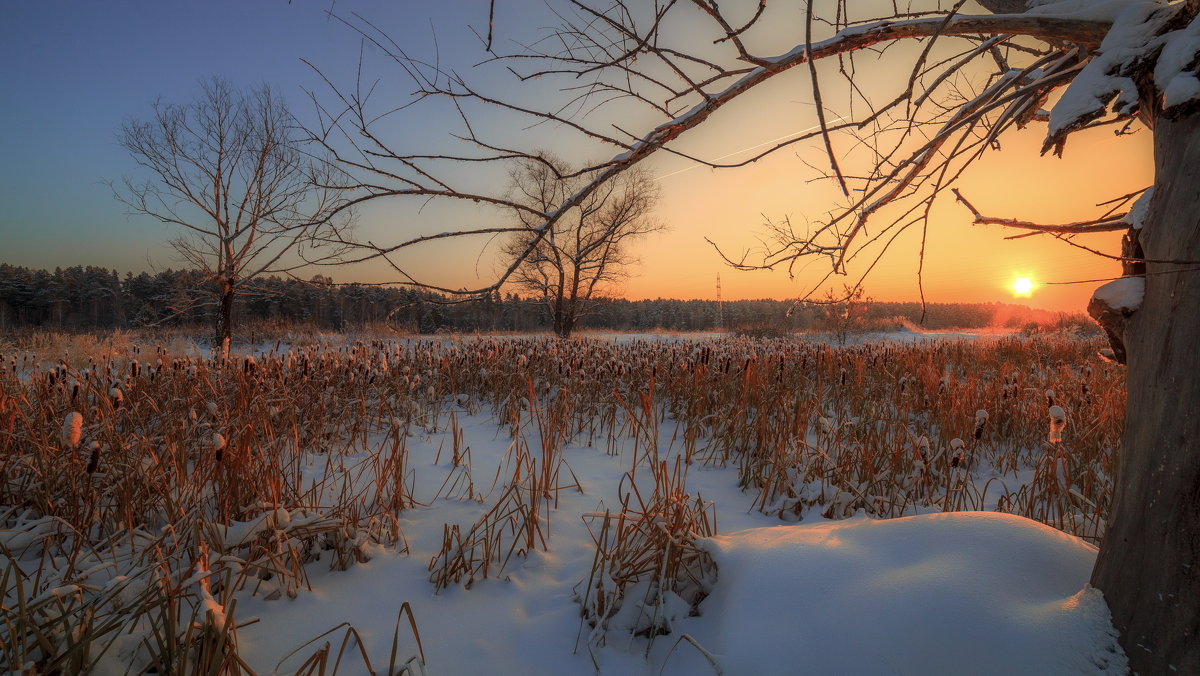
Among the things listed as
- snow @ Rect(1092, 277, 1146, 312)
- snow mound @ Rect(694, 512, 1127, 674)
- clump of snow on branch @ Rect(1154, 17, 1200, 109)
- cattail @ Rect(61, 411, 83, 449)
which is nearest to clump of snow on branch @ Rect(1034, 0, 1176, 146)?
clump of snow on branch @ Rect(1154, 17, 1200, 109)

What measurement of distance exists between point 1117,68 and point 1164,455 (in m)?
0.94

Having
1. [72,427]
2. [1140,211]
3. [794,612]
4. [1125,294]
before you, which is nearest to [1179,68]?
[1140,211]

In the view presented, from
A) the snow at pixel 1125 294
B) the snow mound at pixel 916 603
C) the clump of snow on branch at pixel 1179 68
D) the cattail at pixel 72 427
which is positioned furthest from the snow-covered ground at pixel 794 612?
the clump of snow on branch at pixel 1179 68

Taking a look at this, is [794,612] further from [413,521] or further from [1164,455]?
[413,521]

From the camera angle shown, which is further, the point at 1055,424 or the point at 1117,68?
the point at 1055,424

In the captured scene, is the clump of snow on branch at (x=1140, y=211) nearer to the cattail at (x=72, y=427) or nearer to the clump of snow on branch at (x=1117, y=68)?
the clump of snow on branch at (x=1117, y=68)

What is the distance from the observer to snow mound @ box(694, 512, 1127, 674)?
1.05m

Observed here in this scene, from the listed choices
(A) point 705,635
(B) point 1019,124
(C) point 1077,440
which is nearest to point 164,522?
(A) point 705,635

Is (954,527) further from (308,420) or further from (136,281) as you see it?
(136,281)

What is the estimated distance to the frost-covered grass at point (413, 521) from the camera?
1.40 meters

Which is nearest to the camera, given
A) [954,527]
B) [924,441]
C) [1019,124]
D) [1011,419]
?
[954,527]

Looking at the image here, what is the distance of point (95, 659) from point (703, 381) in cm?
480

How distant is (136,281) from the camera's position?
→ 46.0m

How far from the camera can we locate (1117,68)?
1.14m
